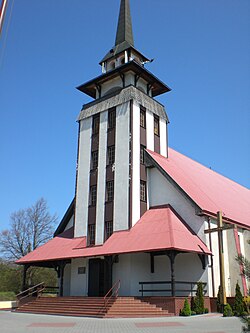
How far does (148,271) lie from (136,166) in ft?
23.6

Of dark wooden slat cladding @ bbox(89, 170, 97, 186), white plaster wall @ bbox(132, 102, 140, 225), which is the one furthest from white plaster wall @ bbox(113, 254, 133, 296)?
dark wooden slat cladding @ bbox(89, 170, 97, 186)

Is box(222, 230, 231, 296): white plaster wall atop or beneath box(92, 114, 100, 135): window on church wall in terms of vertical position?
beneath

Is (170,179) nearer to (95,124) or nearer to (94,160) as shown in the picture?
(94,160)

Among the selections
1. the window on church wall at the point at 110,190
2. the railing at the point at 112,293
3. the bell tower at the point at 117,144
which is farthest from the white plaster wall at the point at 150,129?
the railing at the point at 112,293

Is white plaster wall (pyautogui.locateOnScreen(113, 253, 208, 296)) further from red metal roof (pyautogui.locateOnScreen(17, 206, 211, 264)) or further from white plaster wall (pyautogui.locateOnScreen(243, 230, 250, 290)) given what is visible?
white plaster wall (pyautogui.locateOnScreen(243, 230, 250, 290))

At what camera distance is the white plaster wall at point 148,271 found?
2217 centimetres

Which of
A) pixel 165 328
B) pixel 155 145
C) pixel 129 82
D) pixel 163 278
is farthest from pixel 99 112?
pixel 165 328

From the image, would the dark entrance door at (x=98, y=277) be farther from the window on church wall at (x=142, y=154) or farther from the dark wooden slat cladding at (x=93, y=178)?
the window on church wall at (x=142, y=154)

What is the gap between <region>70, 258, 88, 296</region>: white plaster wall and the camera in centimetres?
2528

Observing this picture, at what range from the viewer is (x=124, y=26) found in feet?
111

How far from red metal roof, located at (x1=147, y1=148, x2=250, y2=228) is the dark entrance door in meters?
7.51

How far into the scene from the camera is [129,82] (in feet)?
93.1

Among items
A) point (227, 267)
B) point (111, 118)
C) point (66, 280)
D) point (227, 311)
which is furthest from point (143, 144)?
point (227, 311)

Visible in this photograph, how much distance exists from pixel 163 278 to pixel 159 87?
15777 millimetres
